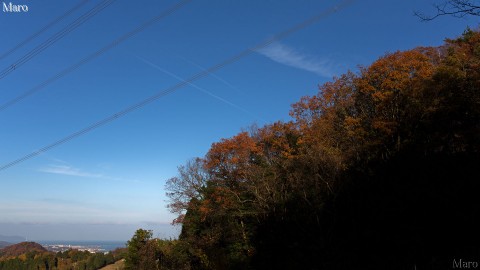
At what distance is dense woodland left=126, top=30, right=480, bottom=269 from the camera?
21.0 m

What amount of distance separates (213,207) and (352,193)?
16.3 m

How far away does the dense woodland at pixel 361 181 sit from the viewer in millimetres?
20969

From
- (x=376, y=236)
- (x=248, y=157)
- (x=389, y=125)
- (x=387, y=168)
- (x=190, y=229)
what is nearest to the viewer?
(x=376, y=236)

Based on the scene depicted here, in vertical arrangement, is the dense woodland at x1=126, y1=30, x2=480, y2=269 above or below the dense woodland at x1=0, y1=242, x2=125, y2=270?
above

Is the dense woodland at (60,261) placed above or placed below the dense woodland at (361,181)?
below

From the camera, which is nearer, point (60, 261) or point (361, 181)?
point (361, 181)

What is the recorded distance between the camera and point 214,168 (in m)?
38.4

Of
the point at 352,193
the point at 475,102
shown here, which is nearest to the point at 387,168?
the point at 352,193

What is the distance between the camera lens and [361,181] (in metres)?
25.1

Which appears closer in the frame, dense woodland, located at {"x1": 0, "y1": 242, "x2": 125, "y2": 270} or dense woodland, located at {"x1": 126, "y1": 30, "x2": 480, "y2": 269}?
dense woodland, located at {"x1": 126, "y1": 30, "x2": 480, "y2": 269}

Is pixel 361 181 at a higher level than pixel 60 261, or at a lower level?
higher

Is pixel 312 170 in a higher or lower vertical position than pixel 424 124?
lower

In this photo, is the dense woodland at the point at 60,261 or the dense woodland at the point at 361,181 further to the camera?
the dense woodland at the point at 60,261

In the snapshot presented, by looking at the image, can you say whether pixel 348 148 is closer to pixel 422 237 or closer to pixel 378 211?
pixel 378 211
